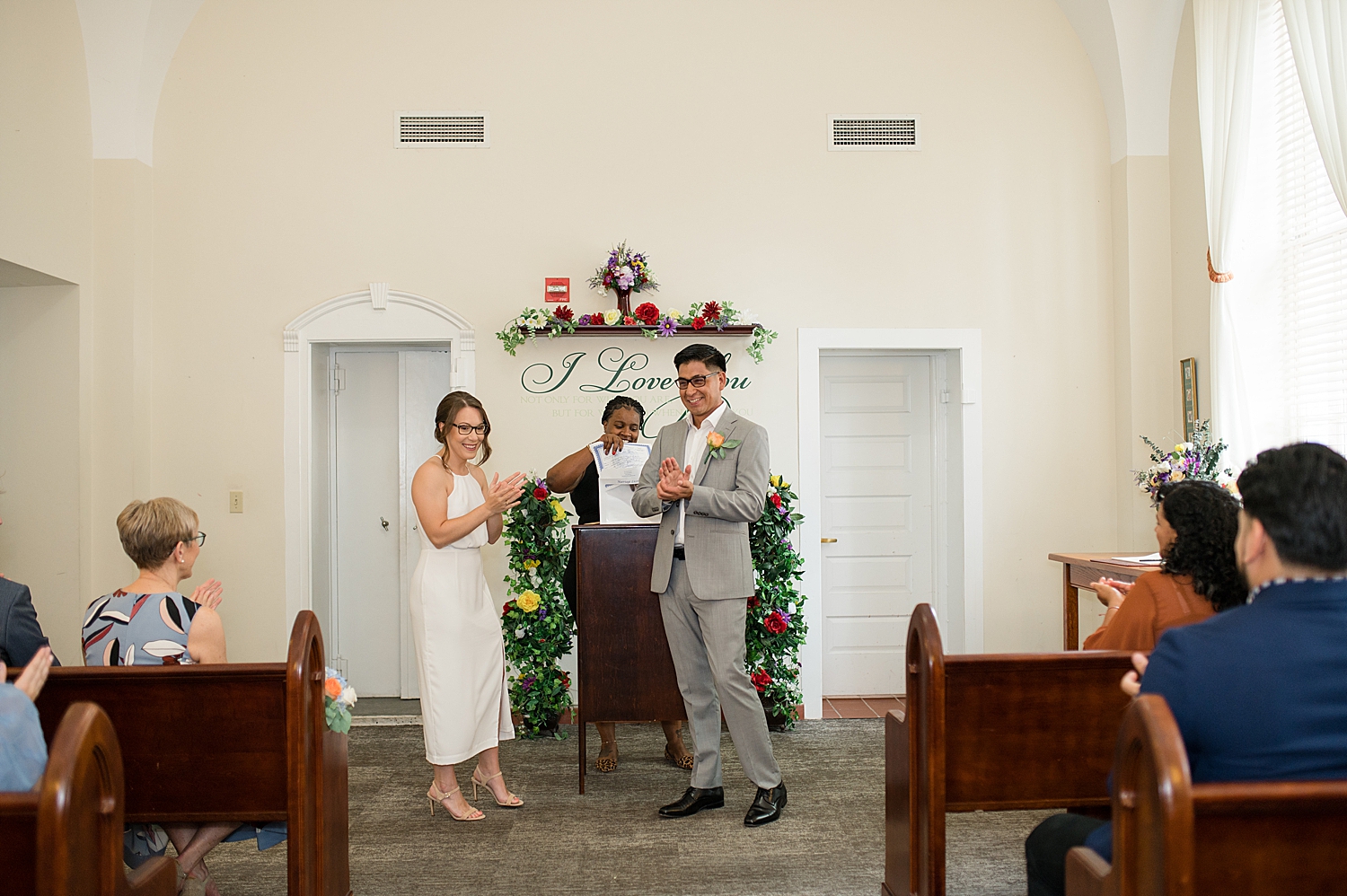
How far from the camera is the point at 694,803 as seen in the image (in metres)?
3.63

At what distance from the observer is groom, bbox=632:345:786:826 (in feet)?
11.5

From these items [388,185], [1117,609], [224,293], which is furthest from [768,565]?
[224,293]

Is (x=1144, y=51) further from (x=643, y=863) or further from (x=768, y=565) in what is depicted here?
(x=643, y=863)

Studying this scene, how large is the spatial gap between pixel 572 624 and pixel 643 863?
190cm

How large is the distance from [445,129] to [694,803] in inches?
164

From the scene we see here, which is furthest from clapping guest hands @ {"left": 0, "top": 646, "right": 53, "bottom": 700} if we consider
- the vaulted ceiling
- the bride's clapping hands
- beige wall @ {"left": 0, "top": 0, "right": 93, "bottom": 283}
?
the vaulted ceiling

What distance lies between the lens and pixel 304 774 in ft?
7.94

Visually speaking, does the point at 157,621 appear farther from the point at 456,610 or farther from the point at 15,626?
the point at 456,610

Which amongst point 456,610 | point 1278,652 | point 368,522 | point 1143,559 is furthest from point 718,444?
point 368,522

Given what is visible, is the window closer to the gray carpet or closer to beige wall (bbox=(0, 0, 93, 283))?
the gray carpet

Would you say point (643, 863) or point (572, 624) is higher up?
point (572, 624)

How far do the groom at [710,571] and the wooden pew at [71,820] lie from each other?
6.99 ft

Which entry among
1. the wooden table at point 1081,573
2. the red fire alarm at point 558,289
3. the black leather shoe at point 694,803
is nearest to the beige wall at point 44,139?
the red fire alarm at point 558,289

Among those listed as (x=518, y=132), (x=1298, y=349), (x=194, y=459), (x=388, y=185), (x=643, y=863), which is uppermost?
(x=518, y=132)
